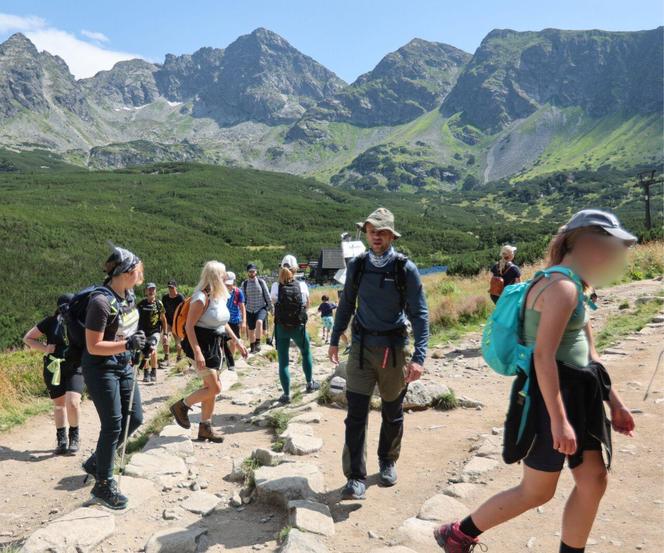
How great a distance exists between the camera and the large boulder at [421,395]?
21.7ft

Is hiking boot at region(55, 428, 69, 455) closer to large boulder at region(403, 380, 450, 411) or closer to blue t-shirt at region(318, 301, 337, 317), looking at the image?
large boulder at region(403, 380, 450, 411)

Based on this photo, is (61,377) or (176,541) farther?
(61,377)

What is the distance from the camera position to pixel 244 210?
16438cm

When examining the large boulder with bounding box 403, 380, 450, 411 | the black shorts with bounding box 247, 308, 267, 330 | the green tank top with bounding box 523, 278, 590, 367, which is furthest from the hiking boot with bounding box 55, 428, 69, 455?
the green tank top with bounding box 523, 278, 590, 367

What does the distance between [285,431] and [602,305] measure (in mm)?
8645

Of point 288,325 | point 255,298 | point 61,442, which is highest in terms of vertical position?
point 288,325

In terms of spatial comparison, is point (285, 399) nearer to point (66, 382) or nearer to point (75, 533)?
point (66, 382)

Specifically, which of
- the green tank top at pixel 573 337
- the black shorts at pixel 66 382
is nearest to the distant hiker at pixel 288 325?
the black shorts at pixel 66 382

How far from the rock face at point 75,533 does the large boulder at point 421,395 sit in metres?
3.66

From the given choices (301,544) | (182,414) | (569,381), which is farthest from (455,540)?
(182,414)

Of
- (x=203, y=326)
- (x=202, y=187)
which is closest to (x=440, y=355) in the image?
(x=203, y=326)

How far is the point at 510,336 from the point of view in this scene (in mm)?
2842

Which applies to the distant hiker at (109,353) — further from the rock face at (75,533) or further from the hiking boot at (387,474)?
the hiking boot at (387,474)

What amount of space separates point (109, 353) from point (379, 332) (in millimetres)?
2140
